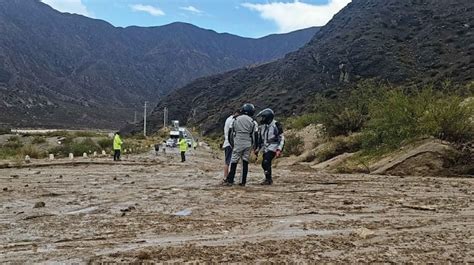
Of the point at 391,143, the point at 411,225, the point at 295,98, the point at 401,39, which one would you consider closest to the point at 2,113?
the point at 295,98

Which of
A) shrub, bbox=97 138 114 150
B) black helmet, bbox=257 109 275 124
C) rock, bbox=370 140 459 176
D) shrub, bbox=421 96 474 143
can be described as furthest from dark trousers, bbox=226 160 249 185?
shrub, bbox=97 138 114 150

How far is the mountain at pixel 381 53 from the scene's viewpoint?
60812mm

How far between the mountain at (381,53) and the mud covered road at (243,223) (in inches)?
1626

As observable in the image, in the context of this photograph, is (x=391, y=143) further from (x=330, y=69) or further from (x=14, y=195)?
(x=330, y=69)

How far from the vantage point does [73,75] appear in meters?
186

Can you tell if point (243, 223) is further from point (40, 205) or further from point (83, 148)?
point (83, 148)

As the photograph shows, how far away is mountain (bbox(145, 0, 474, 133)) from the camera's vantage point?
60.8m

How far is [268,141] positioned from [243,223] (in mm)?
5911

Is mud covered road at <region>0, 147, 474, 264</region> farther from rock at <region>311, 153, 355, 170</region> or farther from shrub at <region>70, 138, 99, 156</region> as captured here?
shrub at <region>70, 138, 99, 156</region>

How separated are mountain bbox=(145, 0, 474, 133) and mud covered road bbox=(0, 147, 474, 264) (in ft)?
135

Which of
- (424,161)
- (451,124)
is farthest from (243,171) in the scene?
(451,124)

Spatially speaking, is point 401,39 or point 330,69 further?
point 330,69

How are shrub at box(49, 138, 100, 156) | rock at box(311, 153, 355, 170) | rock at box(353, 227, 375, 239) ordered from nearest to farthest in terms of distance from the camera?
1. rock at box(353, 227, 375, 239)
2. rock at box(311, 153, 355, 170)
3. shrub at box(49, 138, 100, 156)

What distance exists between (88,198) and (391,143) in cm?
1083
